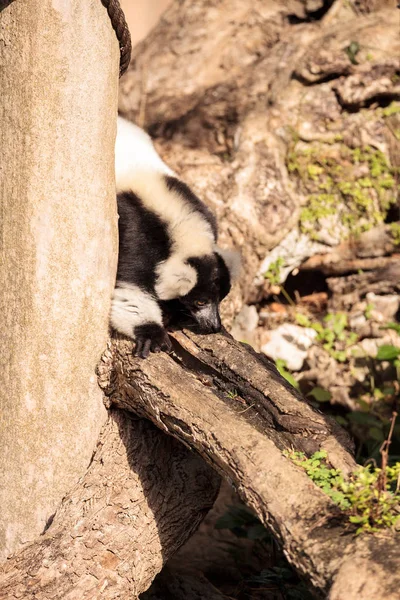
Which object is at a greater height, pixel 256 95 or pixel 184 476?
pixel 256 95

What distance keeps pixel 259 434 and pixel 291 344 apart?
299 centimetres

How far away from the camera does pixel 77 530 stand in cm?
285

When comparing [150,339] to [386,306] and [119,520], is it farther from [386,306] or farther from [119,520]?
[386,306]

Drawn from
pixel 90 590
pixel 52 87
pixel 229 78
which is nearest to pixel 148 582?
pixel 90 590

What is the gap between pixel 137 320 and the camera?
3.10m

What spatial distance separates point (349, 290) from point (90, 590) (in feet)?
11.2

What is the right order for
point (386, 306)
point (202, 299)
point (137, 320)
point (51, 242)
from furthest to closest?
point (386, 306)
point (202, 299)
point (137, 320)
point (51, 242)

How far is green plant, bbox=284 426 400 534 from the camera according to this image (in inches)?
85.1

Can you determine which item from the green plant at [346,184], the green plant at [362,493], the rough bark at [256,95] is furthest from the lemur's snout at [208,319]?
the green plant at [346,184]

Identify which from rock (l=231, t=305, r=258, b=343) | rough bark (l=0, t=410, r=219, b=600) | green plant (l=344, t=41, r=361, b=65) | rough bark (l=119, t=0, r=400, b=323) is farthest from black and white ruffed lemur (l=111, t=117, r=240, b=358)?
green plant (l=344, t=41, r=361, b=65)

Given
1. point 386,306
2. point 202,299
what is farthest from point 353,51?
point 202,299

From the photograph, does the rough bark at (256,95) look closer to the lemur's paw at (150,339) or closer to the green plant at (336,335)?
the green plant at (336,335)

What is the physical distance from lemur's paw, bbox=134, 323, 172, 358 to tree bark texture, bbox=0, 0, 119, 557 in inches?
6.1

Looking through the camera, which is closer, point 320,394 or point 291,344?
point 320,394
